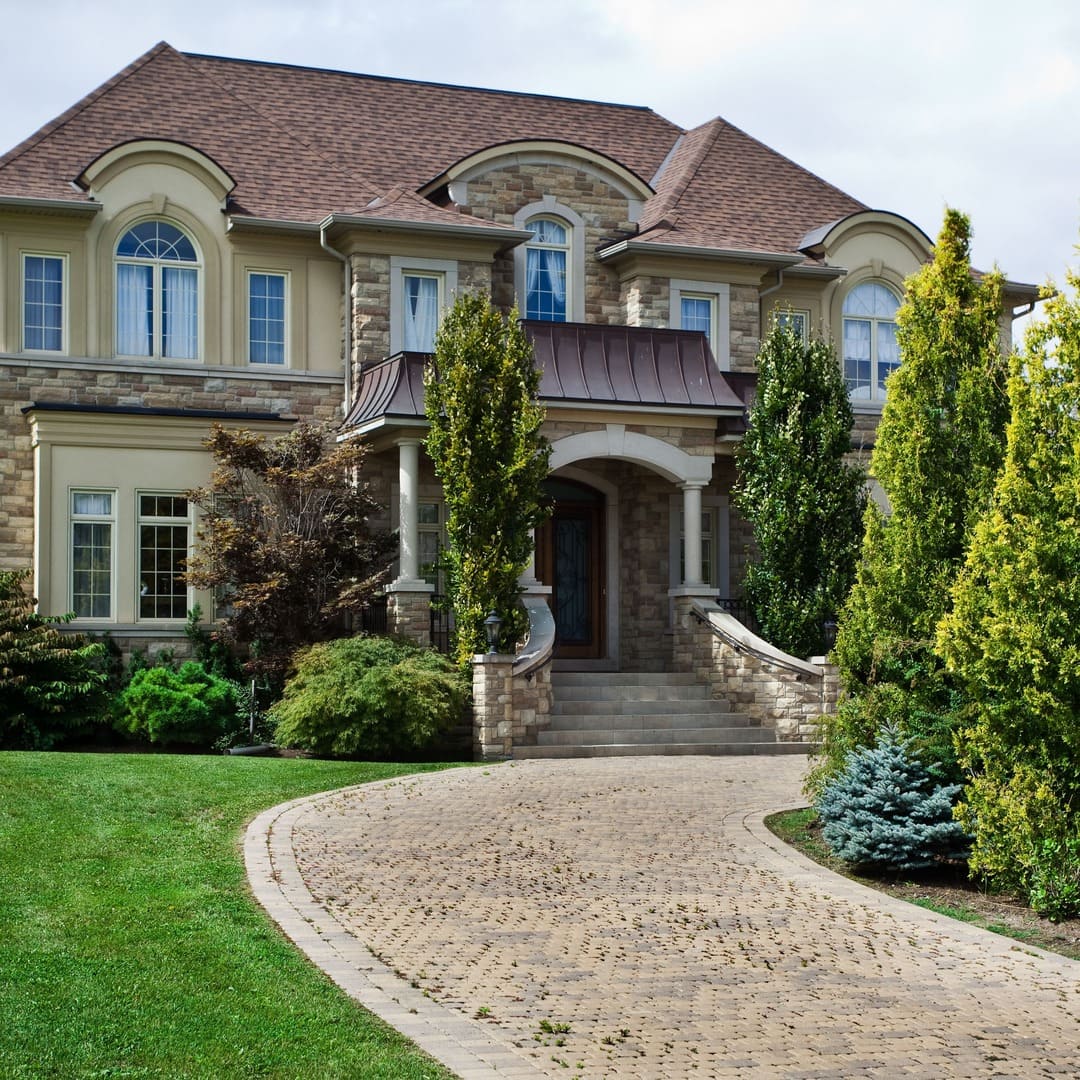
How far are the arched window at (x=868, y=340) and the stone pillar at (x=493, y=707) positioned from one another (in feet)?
32.2

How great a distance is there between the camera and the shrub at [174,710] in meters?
18.7

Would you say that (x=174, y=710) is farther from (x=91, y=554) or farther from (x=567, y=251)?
(x=567, y=251)

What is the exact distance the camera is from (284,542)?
19938 mm

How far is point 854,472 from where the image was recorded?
21.3 meters

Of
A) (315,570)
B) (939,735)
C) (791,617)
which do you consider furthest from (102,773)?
(791,617)

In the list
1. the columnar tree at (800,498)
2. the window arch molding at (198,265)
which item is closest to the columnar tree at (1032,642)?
the columnar tree at (800,498)

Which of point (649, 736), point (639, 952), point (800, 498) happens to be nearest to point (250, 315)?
point (800, 498)

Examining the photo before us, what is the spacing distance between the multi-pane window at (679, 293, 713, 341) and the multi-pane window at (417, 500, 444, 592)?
5.12m

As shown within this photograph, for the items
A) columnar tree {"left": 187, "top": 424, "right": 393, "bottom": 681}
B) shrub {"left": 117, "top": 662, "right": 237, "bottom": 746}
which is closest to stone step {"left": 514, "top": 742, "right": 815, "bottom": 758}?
columnar tree {"left": 187, "top": 424, "right": 393, "bottom": 681}

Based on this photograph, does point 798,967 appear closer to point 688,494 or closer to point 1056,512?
point 1056,512

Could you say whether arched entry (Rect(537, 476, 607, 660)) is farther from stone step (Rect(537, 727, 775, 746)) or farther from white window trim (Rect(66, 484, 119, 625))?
white window trim (Rect(66, 484, 119, 625))

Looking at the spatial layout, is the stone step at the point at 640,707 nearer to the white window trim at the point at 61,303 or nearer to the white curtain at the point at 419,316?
the white curtain at the point at 419,316

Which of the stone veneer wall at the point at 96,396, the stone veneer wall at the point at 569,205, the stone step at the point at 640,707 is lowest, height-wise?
the stone step at the point at 640,707

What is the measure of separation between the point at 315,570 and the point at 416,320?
187 inches
